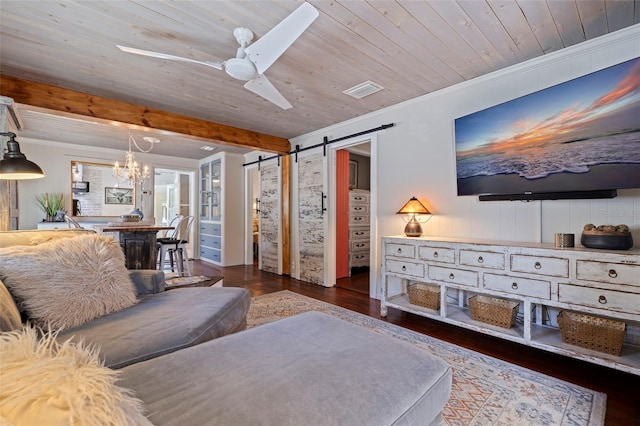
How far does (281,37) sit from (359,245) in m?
3.93

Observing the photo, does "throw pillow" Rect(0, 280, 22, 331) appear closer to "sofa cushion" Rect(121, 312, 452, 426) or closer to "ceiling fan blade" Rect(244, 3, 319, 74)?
"sofa cushion" Rect(121, 312, 452, 426)

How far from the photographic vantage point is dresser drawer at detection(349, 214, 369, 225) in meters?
5.12

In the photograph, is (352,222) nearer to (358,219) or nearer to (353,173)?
(358,219)

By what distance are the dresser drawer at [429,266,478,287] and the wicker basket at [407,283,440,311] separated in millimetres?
217

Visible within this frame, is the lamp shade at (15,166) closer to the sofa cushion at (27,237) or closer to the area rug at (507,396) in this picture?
the sofa cushion at (27,237)

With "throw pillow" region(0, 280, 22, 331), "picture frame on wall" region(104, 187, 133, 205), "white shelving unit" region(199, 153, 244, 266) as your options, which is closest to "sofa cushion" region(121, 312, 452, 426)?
"throw pillow" region(0, 280, 22, 331)

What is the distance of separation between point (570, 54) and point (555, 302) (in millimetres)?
1941

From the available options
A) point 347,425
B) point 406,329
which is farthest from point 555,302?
point 347,425

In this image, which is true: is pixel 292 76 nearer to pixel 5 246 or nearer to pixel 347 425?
pixel 5 246

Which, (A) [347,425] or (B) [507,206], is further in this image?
(B) [507,206]

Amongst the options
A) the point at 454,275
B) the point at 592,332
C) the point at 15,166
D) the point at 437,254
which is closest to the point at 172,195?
the point at 15,166

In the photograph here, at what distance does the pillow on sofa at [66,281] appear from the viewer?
141 centimetres

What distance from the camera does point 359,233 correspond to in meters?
5.22

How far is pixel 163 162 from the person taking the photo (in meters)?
6.35
